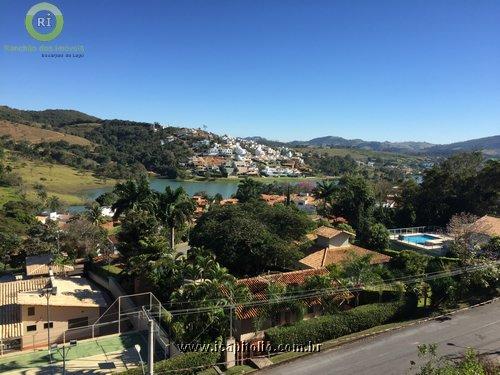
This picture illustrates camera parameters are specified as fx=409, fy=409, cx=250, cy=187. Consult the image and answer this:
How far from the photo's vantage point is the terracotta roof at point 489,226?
33062 millimetres

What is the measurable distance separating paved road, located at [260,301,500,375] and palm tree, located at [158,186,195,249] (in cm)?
1643

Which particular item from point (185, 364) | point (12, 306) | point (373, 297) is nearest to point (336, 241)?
point (373, 297)

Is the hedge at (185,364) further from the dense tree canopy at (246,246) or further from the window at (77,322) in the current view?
the dense tree canopy at (246,246)

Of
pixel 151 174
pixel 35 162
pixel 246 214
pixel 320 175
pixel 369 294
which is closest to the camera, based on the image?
pixel 369 294

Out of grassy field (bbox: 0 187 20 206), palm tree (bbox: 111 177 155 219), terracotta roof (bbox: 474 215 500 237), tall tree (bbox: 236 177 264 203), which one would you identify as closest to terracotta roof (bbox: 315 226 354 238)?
terracotta roof (bbox: 474 215 500 237)

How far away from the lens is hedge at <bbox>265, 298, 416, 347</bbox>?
1847 centimetres

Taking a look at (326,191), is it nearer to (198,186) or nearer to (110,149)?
(198,186)

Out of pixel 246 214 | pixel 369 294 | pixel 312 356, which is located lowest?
pixel 312 356

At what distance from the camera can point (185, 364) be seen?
15789 mm

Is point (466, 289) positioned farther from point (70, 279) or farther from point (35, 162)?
point (35, 162)

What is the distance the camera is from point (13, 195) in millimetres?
74438

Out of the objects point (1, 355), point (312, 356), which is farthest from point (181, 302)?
point (1, 355)

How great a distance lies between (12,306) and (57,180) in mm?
92646

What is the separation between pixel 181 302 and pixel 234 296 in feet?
7.87
